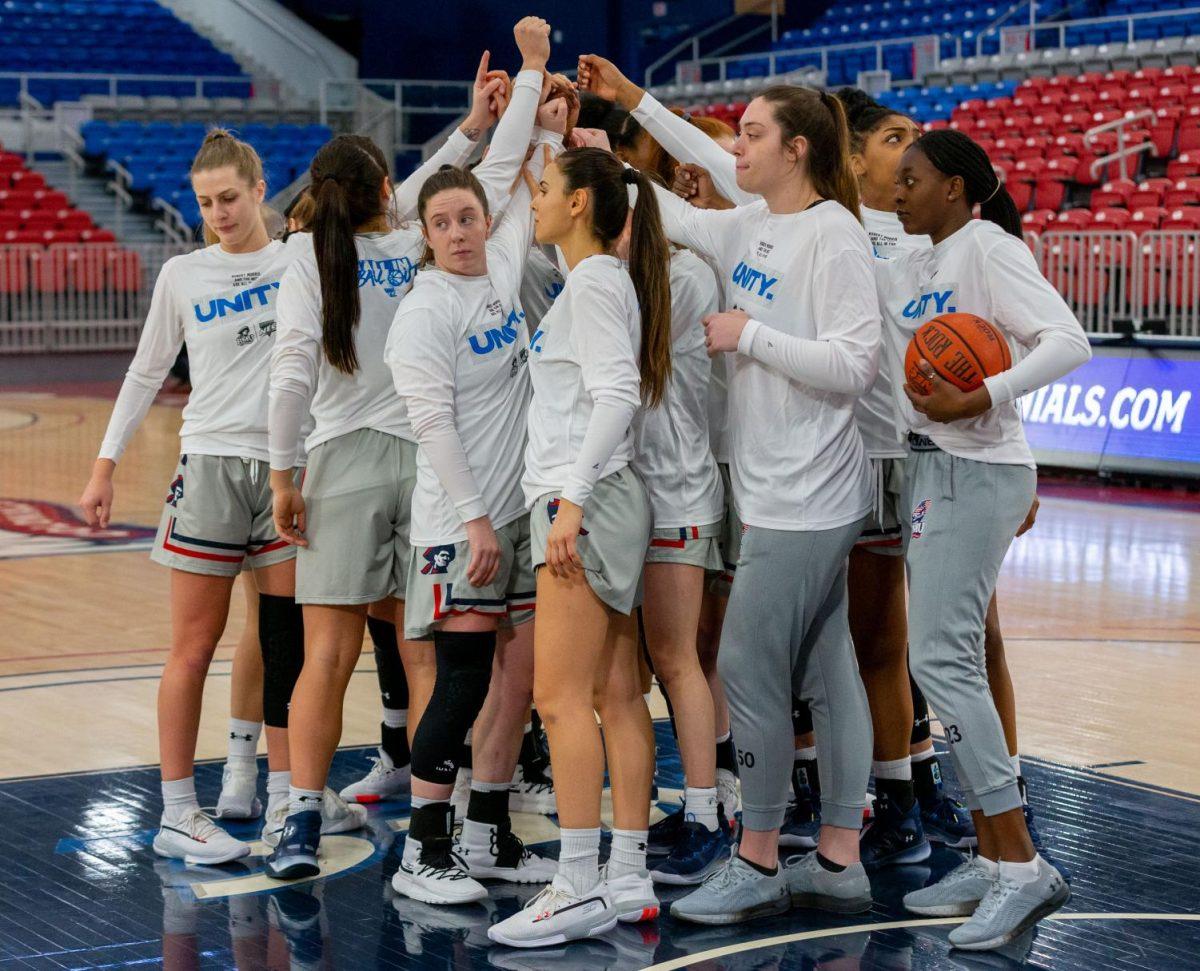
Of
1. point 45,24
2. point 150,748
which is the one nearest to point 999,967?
point 150,748

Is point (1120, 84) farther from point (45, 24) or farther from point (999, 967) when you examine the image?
point (999, 967)

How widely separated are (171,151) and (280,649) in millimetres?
20319

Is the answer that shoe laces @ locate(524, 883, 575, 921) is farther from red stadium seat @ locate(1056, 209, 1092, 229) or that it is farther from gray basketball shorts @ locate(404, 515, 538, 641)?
red stadium seat @ locate(1056, 209, 1092, 229)

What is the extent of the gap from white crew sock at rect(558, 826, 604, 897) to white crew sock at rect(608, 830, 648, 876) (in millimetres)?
90

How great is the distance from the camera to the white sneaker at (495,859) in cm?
435

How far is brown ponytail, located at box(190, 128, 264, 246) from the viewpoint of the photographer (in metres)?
4.50

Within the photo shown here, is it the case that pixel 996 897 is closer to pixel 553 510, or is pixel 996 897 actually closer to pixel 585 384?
pixel 553 510

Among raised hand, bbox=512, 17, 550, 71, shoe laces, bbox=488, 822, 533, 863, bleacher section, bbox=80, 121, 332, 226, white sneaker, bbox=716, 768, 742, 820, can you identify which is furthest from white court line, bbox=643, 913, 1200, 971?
bleacher section, bbox=80, 121, 332, 226

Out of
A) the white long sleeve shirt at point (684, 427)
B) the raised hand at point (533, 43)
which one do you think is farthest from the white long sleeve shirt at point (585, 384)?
the raised hand at point (533, 43)

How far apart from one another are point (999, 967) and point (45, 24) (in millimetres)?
25050

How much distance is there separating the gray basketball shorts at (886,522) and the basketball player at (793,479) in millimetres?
415

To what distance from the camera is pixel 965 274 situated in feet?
13.1

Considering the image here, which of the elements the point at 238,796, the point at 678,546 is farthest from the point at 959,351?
the point at 238,796

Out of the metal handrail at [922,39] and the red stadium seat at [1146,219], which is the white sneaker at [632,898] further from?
the metal handrail at [922,39]
